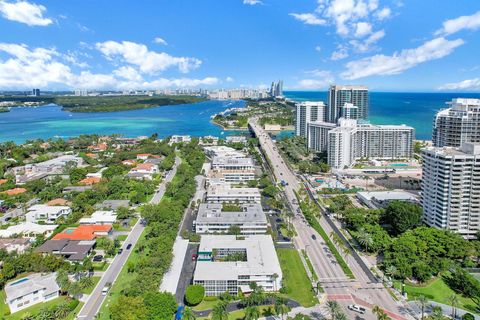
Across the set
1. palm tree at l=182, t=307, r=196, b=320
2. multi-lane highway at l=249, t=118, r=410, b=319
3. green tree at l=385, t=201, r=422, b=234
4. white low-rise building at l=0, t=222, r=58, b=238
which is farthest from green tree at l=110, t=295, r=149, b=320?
green tree at l=385, t=201, r=422, b=234

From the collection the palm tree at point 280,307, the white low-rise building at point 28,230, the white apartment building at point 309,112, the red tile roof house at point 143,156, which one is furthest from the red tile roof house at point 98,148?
the palm tree at point 280,307

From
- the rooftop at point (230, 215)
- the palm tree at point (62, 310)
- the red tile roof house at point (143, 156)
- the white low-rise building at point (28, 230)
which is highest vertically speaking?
the red tile roof house at point (143, 156)

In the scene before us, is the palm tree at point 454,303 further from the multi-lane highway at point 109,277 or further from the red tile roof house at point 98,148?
the red tile roof house at point 98,148

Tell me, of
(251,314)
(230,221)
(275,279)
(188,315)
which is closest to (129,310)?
(188,315)

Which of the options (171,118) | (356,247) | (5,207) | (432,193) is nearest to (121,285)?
(356,247)

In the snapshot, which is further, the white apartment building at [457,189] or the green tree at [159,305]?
the white apartment building at [457,189]

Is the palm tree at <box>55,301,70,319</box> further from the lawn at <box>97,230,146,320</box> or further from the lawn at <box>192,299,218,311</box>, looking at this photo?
the lawn at <box>192,299,218,311</box>
